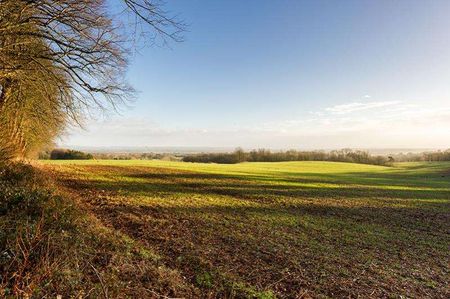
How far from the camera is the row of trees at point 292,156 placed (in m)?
67.6

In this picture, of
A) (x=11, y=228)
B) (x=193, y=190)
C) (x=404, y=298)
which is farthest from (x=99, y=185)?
(x=404, y=298)

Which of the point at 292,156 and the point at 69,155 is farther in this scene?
the point at 292,156

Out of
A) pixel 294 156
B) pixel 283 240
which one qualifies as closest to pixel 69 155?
pixel 294 156

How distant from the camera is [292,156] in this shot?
7219cm

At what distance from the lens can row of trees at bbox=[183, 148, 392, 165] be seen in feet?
222

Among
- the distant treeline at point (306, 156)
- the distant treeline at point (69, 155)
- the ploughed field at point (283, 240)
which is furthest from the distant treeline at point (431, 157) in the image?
the distant treeline at point (69, 155)

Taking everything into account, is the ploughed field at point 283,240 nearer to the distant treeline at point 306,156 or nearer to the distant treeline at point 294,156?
the distant treeline at point 294,156

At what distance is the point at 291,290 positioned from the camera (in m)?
5.66

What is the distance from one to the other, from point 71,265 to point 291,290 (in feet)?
12.0

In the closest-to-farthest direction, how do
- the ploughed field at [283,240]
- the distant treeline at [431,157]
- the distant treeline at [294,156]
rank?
the ploughed field at [283,240]
the distant treeline at [294,156]
the distant treeline at [431,157]

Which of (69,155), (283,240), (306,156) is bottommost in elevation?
(283,240)

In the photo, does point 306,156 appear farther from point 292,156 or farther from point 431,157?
point 431,157

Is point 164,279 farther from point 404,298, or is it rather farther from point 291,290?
point 404,298

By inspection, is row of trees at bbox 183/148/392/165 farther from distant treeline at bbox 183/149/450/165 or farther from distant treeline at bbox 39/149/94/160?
distant treeline at bbox 39/149/94/160
